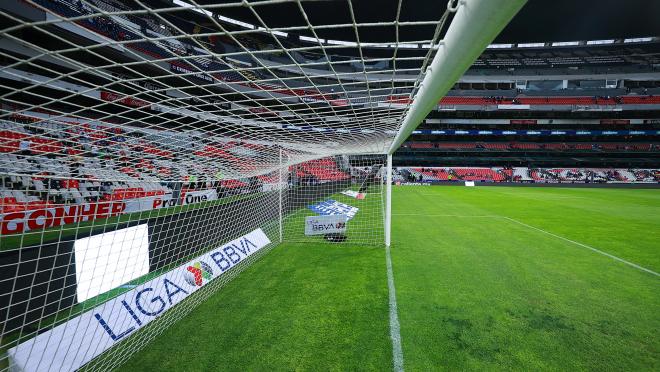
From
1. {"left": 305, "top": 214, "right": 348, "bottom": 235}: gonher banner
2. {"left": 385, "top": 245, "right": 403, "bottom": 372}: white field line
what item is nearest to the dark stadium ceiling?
{"left": 305, "top": 214, "right": 348, "bottom": 235}: gonher banner

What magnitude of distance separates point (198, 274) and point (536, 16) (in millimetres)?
26726

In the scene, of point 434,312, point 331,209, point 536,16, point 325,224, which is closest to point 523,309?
point 434,312

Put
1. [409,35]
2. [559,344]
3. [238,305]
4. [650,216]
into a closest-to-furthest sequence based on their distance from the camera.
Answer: [559,344], [238,305], [650,216], [409,35]

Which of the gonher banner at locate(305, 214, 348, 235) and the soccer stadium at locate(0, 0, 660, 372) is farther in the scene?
the gonher banner at locate(305, 214, 348, 235)

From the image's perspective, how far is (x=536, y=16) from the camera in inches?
800

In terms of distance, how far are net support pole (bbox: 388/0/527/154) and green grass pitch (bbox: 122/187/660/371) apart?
220 cm

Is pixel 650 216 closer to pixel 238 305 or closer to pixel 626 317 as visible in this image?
pixel 626 317

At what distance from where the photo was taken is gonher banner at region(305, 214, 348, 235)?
634 centimetres

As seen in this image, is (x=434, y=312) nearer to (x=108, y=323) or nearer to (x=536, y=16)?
(x=108, y=323)

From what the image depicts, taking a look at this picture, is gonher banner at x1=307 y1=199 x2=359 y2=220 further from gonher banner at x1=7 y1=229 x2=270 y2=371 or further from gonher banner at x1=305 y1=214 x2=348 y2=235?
gonher banner at x1=7 y1=229 x2=270 y2=371

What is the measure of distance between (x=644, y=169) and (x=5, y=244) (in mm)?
46993

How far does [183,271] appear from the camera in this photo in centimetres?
353

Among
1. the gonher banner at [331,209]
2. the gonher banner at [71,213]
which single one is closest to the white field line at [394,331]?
the gonher banner at [71,213]

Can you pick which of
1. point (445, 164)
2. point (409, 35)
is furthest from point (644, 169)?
point (409, 35)
